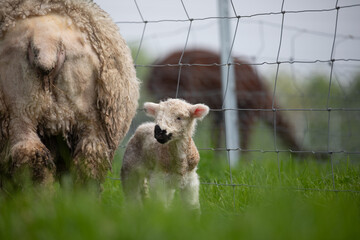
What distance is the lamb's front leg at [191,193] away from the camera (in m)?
3.66

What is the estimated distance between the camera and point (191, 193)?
371cm

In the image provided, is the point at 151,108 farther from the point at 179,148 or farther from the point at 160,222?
the point at 160,222

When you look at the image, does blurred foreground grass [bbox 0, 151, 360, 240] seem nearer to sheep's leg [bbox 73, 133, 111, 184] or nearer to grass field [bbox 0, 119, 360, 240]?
grass field [bbox 0, 119, 360, 240]

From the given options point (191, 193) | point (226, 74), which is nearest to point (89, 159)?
point (191, 193)

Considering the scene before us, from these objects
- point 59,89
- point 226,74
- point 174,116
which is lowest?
point 174,116

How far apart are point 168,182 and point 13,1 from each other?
1778 millimetres

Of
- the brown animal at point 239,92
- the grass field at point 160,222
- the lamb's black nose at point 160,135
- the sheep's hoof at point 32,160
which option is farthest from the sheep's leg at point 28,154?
the brown animal at point 239,92

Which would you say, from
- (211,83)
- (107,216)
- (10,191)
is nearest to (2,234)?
(107,216)

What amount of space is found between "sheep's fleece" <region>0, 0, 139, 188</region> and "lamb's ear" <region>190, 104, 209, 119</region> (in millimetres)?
537

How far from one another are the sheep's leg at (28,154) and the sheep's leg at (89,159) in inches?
7.4

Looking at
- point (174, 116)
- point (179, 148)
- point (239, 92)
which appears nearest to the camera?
point (174, 116)

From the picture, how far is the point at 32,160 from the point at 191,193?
130 cm

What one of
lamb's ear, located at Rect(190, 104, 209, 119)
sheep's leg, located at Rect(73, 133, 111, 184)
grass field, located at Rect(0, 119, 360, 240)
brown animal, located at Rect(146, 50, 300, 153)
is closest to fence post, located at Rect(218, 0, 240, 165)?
lamb's ear, located at Rect(190, 104, 209, 119)

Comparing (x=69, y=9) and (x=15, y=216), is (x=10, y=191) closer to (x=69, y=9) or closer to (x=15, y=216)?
(x=15, y=216)
